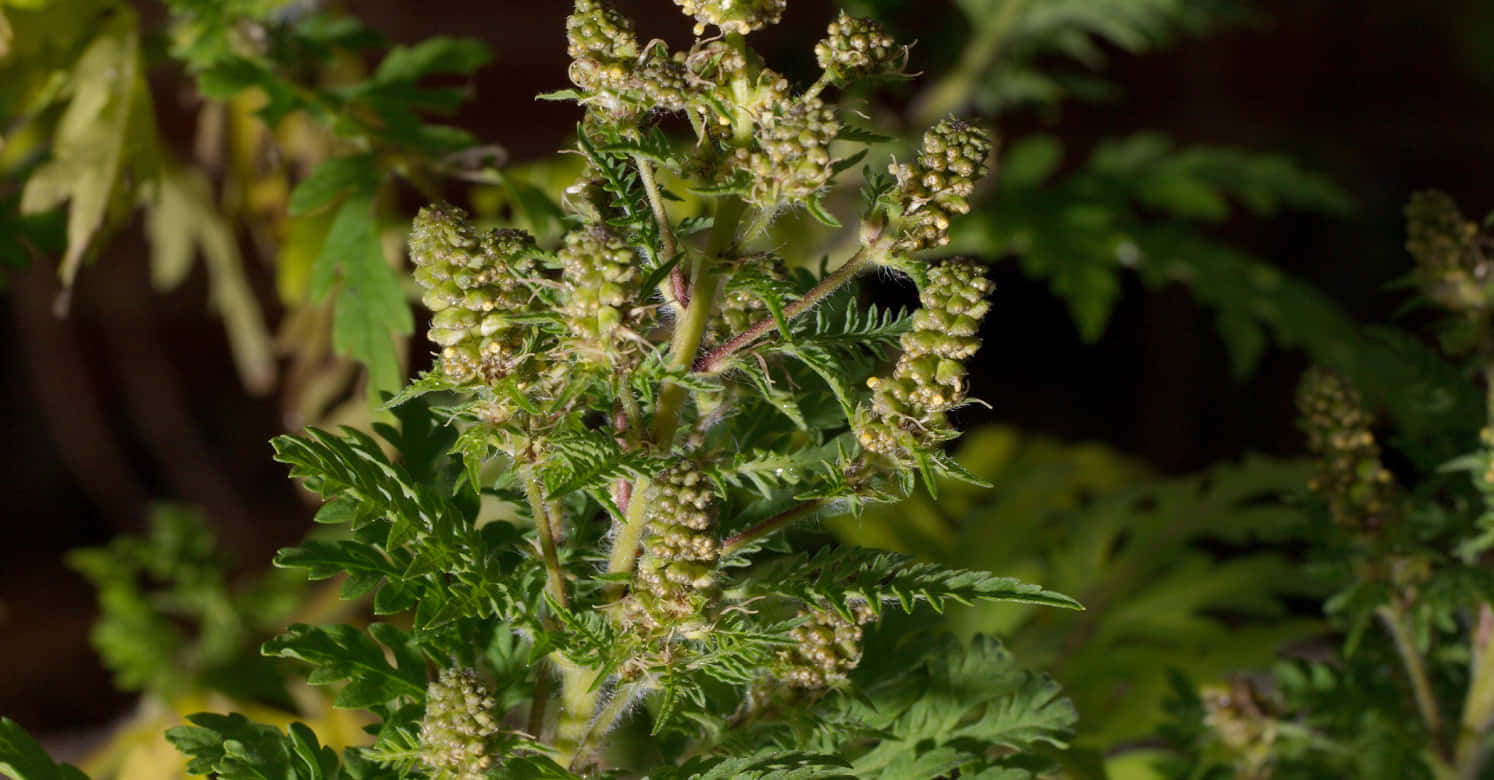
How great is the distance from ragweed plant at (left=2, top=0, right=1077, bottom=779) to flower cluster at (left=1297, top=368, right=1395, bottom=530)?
1.24 feet

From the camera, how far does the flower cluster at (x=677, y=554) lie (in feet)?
2.22

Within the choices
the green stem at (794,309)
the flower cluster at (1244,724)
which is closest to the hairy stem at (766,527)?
the green stem at (794,309)

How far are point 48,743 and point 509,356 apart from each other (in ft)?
5.67

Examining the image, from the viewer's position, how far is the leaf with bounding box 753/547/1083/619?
2.25 ft

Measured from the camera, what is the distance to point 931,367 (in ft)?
2.28

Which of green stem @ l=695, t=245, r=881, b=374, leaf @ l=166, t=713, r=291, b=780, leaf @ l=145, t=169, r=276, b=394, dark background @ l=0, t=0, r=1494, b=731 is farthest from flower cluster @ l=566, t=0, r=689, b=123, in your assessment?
dark background @ l=0, t=0, r=1494, b=731

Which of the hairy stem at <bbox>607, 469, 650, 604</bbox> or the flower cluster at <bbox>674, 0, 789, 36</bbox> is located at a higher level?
the flower cluster at <bbox>674, 0, 789, 36</bbox>

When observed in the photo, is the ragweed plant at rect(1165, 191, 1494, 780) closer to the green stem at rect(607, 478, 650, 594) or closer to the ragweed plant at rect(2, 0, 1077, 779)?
the ragweed plant at rect(2, 0, 1077, 779)

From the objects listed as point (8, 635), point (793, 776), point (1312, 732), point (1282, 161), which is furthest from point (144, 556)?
point (1282, 161)

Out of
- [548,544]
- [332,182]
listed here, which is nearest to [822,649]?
[548,544]

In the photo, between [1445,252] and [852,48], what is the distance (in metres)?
0.57

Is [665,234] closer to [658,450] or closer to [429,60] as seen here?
[658,450]

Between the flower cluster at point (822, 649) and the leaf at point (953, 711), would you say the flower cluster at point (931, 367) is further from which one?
the leaf at point (953, 711)

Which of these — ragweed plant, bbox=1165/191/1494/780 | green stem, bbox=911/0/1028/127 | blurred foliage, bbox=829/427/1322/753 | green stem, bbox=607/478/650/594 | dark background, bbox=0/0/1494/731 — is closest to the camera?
green stem, bbox=607/478/650/594
